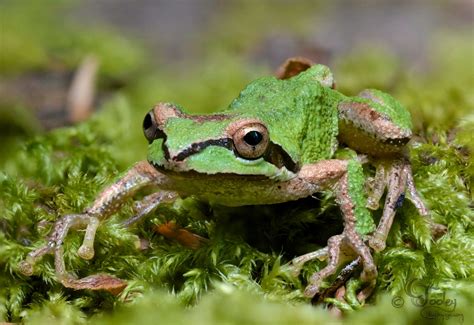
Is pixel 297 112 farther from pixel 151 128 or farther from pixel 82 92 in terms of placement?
pixel 82 92

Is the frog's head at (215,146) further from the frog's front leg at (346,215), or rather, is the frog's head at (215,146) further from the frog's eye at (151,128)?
the frog's front leg at (346,215)

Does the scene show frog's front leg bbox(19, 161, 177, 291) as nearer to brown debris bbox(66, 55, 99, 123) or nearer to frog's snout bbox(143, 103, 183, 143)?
frog's snout bbox(143, 103, 183, 143)

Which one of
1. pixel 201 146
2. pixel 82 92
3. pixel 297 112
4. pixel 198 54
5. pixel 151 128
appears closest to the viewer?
pixel 201 146

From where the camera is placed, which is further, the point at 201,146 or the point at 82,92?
the point at 82,92

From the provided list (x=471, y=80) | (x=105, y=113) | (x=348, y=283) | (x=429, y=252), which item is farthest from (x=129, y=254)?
(x=471, y=80)

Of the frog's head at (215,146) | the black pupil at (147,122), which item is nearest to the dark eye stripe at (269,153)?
the frog's head at (215,146)

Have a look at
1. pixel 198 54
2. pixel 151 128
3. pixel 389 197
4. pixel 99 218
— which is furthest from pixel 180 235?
pixel 198 54
